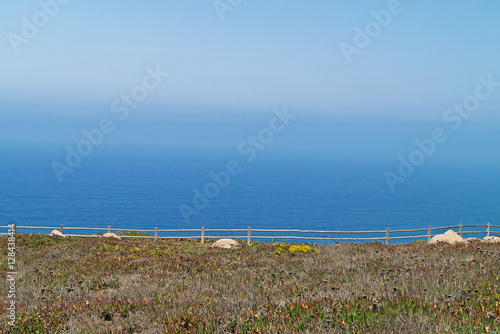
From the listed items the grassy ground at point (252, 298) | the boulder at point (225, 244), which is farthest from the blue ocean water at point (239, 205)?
the grassy ground at point (252, 298)

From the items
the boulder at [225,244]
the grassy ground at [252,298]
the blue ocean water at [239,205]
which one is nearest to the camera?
the grassy ground at [252,298]

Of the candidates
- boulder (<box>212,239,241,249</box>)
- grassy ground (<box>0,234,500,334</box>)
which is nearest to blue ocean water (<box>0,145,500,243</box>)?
boulder (<box>212,239,241,249</box>)

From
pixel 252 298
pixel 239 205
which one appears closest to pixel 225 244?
pixel 252 298

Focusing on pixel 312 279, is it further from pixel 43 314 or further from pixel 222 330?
pixel 43 314

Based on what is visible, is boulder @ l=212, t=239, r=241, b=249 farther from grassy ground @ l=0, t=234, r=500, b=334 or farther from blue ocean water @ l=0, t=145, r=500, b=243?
blue ocean water @ l=0, t=145, r=500, b=243

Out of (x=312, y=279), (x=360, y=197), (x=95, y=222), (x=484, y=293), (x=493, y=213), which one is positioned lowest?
(x=484, y=293)

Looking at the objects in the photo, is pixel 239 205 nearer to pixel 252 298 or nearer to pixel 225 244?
pixel 225 244

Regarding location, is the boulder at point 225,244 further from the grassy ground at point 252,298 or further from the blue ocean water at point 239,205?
the blue ocean water at point 239,205

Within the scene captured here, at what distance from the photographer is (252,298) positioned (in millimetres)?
7379

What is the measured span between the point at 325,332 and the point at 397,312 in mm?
1089

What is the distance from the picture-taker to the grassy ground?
558 centimetres

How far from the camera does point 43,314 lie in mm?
6922

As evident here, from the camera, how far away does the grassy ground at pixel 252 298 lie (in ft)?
18.3

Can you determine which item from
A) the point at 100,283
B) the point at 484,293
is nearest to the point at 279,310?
the point at 484,293
